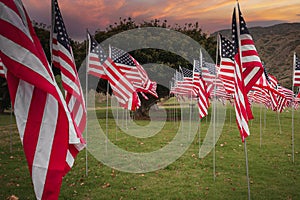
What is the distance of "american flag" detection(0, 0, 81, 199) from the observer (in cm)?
369

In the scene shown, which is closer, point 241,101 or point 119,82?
point 241,101

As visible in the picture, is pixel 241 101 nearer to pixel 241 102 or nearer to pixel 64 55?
pixel 241 102

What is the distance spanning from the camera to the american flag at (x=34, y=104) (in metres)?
3.69

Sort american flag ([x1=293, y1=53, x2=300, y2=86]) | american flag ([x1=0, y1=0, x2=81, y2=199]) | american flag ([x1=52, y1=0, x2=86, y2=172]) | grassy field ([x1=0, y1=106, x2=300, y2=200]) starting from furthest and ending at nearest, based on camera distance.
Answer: american flag ([x1=293, y1=53, x2=300, y2=86])
grassy field ([x1=0, y1=106, x2=300, y2=200])
american flag ([x1=52, y1=0, x2=86, y2=172])
american flag ([x1=0, y1=0, x2=81, y2=199])

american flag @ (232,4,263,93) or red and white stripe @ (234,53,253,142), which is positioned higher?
american flag @ (232,4,263,93)

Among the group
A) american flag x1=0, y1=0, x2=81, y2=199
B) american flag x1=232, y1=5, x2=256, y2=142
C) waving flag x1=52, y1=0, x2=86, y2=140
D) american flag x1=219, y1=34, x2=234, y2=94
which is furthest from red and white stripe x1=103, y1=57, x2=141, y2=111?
american flag x1=0, y1=0, x2=81, y2=199

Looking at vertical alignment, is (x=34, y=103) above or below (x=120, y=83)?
below

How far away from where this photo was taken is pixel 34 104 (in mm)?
3811

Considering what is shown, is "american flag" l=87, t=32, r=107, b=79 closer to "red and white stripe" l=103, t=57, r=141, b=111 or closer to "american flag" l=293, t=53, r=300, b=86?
"red and white stripe" l=103, t=57, r=141, b=111

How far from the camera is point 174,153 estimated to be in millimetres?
13891

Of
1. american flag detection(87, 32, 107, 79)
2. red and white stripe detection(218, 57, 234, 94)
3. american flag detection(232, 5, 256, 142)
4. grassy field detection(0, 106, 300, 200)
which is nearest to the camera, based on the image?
american flag detection(232, 5, 256, 142)

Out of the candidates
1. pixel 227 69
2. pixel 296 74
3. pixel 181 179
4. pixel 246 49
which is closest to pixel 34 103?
pixel 246 49

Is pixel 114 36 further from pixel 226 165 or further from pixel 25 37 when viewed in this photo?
pixel 25 37

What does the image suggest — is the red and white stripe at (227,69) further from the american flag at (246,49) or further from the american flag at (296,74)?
the american flag at (296,74)
